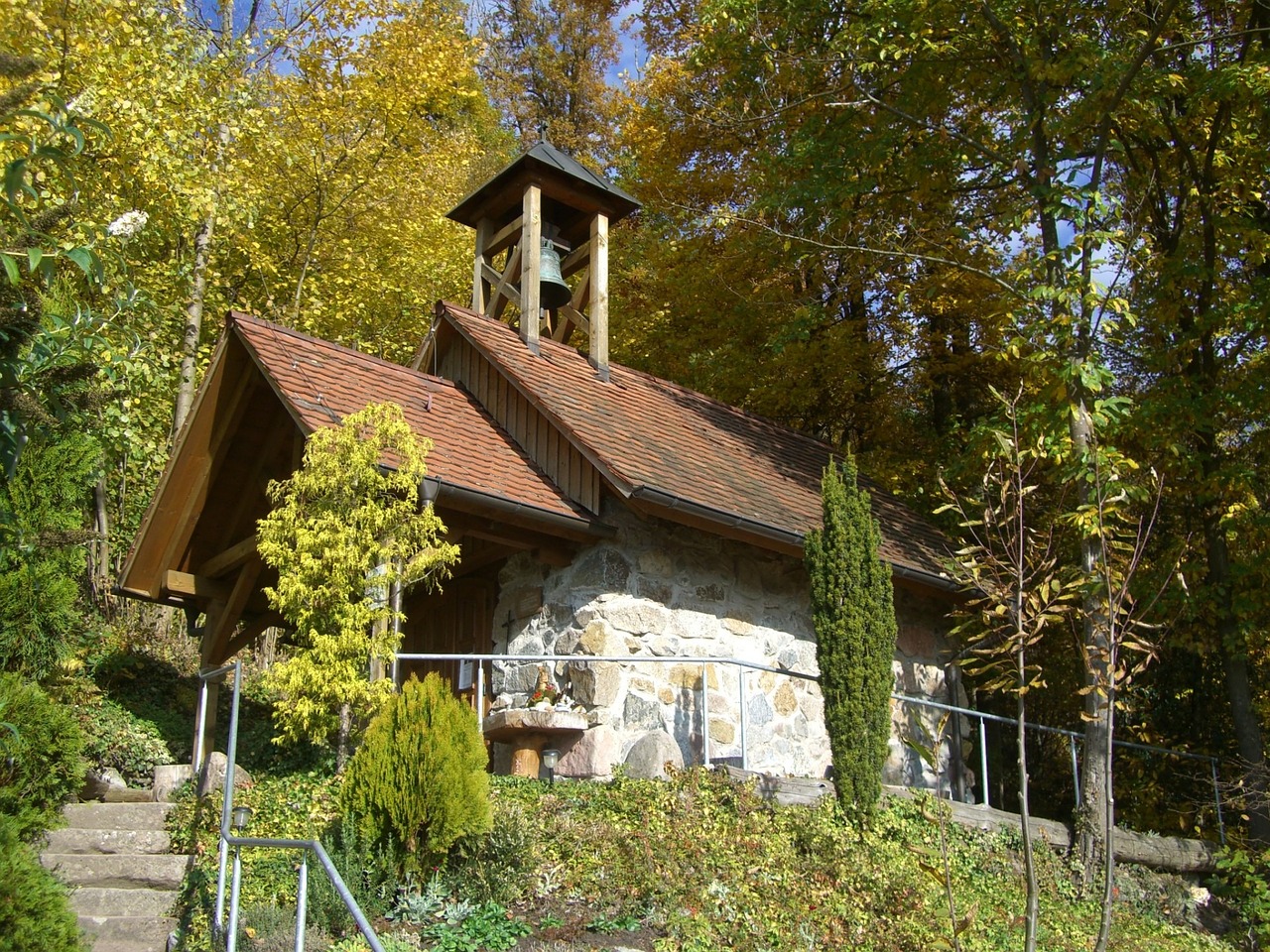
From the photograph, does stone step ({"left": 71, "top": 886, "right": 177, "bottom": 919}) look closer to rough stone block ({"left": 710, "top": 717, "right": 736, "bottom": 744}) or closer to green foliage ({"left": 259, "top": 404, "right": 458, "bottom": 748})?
green foliage ({"left": 259, "top": 404, "right": 458, "bottom": 748})

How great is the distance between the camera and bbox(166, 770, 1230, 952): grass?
6477mm

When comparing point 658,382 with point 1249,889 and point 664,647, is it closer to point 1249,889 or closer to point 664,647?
point 664,647

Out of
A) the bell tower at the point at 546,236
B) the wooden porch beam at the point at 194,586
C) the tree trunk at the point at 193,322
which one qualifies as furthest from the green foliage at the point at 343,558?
the tree trunk at the point at 193,322

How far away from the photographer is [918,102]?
12.3 meters

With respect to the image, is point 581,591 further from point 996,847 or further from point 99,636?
point 99,636

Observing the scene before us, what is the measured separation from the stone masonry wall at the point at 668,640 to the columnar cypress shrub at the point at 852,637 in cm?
115

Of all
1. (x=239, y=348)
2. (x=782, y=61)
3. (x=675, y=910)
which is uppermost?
(x=782, y=61)


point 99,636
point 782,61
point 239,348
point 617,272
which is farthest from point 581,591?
point 617,272

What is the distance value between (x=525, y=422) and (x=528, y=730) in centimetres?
295

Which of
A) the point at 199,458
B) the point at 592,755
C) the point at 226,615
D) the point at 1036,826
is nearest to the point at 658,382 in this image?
the point at 199,458

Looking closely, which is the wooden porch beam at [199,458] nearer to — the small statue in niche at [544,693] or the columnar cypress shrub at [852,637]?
the small statue in niche at [544,693]

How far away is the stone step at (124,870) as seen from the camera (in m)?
7.43

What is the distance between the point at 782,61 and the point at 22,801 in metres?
10.8

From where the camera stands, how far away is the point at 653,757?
326 inches
